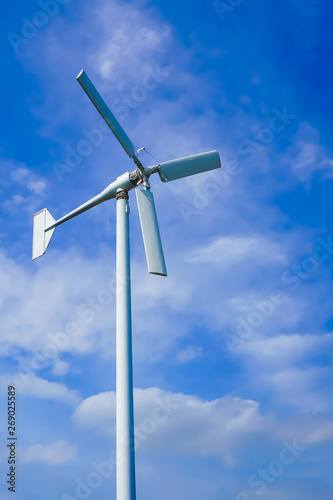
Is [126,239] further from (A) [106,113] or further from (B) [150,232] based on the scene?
(A) [106,113]

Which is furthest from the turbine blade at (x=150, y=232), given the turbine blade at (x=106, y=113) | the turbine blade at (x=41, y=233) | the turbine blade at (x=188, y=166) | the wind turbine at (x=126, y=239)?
the turbine blade at (x=41, y=233)

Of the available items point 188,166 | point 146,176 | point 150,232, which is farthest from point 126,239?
point 188,166

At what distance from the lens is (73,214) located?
1764 centimetres

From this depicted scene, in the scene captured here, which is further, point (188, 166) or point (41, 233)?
point (41, 233)

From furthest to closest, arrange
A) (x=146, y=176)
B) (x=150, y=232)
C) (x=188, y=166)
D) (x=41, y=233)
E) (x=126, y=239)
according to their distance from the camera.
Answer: (x=41, y=233)
(x=188, y=166)
(x=146, y=176)
(x=126, y=239)
(x=150, y=232)

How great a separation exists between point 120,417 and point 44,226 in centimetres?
1006

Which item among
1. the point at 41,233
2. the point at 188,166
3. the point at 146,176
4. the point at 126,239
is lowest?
the point at 126,239

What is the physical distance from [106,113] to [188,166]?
3.37 metres

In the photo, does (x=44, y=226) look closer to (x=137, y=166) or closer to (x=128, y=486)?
(x=137, y=166)

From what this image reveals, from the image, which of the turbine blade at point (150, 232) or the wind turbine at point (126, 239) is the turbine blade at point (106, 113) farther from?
the turbine blade at point (150, 232)

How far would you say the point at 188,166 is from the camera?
16328 mm

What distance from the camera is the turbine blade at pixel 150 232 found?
13.8m

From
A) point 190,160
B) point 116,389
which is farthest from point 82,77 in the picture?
point 116,389

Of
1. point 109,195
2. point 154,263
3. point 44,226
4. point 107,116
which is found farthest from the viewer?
point 44,226
